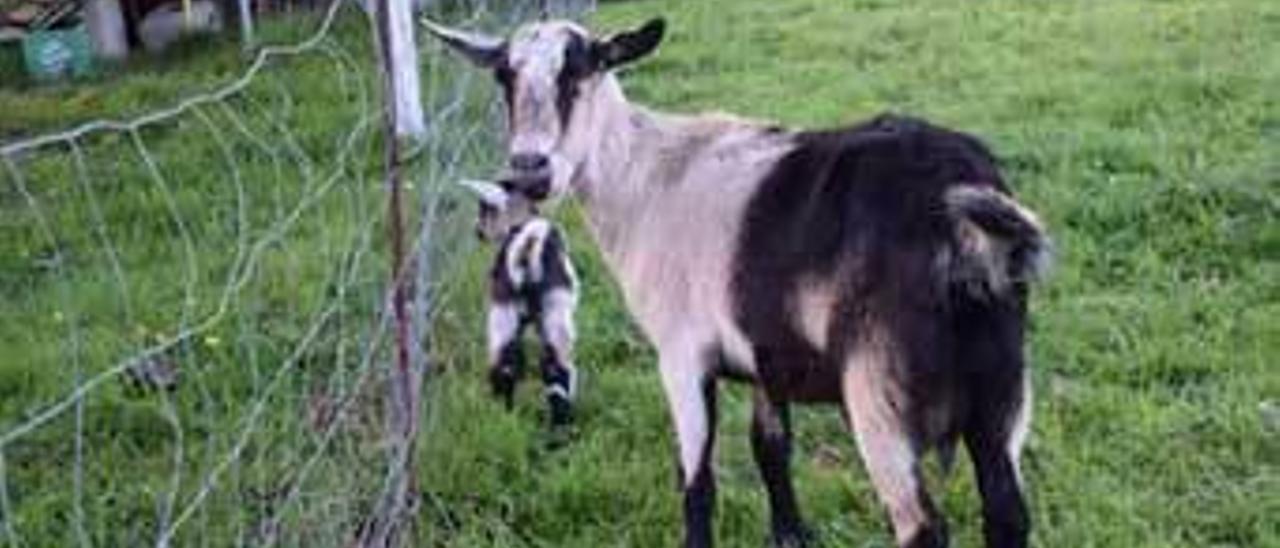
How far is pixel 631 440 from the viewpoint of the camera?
4.76 m

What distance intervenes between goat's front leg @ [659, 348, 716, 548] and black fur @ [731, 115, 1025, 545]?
Answer: 0.31 metres

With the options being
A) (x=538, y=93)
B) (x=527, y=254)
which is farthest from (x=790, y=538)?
(x=527, y=254)

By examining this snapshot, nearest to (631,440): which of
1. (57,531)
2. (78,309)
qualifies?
(57,531)

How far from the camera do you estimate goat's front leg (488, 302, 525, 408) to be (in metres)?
4.96

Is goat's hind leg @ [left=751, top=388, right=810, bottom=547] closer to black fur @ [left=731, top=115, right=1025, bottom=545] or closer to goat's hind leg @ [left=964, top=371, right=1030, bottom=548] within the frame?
black fur @ [left=731, top=115, right=1025, bottom=545]

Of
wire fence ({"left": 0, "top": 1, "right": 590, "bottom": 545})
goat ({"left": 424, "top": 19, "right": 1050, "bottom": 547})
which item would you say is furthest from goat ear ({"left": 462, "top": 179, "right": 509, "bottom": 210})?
goat ({"left": 424, "top": 19, "right": 1050, "bottom": 547})

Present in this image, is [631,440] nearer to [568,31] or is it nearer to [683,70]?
[568,31]

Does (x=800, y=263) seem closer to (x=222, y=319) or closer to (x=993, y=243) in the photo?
(x=993, y=243)

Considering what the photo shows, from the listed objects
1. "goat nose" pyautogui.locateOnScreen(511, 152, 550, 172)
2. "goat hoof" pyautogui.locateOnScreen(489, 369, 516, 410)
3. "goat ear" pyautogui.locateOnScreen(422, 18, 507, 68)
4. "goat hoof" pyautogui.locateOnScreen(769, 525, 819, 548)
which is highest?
"goat ear" pyautogui.locateOnScreen(422, 18, 507, 68)

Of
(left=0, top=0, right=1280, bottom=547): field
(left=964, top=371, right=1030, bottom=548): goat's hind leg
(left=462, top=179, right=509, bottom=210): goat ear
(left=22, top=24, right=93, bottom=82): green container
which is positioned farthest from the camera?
(left=22, top=24, right=93, bottom=82): green container

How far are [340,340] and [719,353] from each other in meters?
1.23

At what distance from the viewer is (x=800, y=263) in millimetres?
3412

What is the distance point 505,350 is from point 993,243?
205 cm

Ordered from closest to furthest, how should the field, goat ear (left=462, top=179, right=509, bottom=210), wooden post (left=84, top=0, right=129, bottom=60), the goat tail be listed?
1. the goat tail
2. the field
3. goat ear (left=462, top=179, right=509, bottom=210)
4. wooden post (left=84, top=0, right=129, bottom=60)
